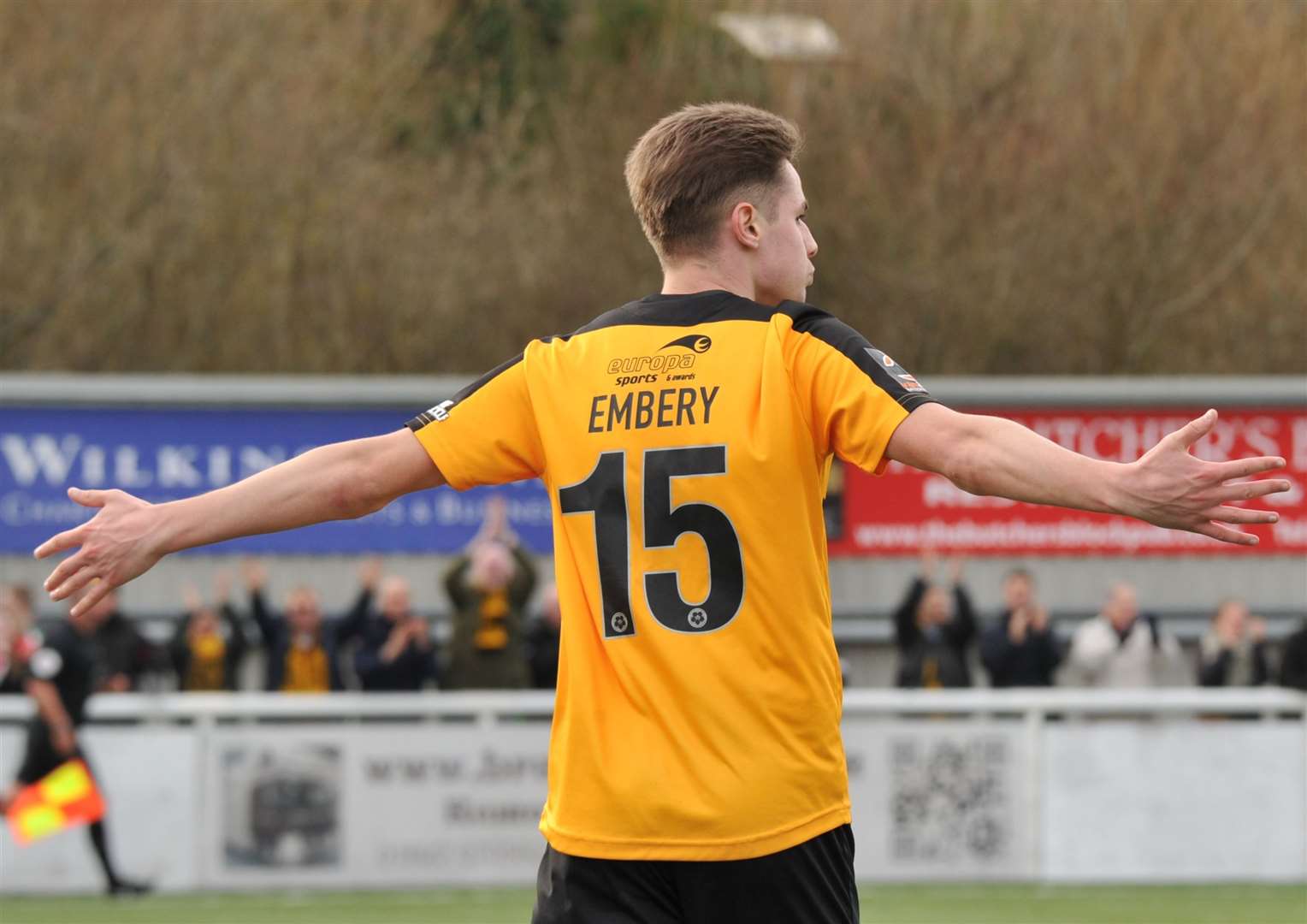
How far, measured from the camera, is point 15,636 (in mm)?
12203

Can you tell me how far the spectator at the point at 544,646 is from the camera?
1295 cm

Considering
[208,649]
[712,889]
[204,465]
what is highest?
[204,465]

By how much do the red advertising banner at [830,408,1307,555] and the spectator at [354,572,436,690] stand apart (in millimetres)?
4590

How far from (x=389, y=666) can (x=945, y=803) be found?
3.59m

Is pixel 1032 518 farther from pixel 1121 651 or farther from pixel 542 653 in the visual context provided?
pixel 542 653

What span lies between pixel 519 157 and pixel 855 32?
4144 millimetres

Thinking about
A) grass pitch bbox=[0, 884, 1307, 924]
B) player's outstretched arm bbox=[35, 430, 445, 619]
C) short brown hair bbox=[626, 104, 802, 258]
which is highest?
short brown hair bbox=[626, 104, 802, 258]

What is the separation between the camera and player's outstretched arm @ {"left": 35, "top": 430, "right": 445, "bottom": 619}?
10.4ft

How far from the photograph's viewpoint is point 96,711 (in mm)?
11797

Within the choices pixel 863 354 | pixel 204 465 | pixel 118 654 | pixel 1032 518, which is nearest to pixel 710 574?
pixel 863 354

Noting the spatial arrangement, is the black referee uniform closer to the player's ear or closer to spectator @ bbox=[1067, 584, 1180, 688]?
spectator @ bbox=[1067, 584, 1180, 688]

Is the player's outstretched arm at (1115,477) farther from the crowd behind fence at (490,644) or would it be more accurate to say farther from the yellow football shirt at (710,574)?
the crowd behind fence at (490,644)

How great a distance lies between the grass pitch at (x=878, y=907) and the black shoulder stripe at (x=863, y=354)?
25.0 feet

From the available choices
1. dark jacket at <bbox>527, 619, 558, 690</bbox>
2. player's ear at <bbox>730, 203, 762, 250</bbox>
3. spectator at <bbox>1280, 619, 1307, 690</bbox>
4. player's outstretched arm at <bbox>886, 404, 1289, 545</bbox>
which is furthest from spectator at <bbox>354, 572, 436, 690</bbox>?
player's outstretched arm at <bbox>886, 404, 1289, 545</bbox>
